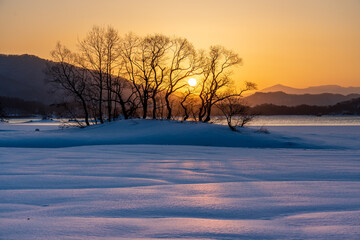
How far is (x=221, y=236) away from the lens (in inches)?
114

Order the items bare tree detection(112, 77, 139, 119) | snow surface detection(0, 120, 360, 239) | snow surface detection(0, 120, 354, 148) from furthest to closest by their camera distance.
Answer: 1. bare tree detection(112, 77, 139, 119)
2. snow surface detection(0, 120, 354, 148)
3. snow surface detection(0, 120, 360, 239)

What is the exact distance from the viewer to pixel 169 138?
21344 mm

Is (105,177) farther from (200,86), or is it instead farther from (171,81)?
(200,86)

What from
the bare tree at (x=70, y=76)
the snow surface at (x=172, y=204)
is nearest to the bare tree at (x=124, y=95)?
the bare tree at (x=70, y=76)

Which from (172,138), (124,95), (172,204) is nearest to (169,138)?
(172,138)

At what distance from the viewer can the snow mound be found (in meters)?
20.4

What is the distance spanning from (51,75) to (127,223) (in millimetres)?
31393

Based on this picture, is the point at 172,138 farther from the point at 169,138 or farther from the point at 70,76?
the point at 70,76

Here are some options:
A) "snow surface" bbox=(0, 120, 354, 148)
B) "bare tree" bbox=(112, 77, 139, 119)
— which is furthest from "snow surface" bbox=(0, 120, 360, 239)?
"bare tree" bbox=(112, 77, 139, 119)

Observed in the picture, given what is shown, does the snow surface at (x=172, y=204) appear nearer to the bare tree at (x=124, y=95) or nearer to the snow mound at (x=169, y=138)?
the snow mound at (x=169, y=138)

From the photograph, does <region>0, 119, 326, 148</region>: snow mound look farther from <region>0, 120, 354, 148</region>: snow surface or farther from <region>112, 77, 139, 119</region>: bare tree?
<region>112, 77, 139, 119</region>: bare tree

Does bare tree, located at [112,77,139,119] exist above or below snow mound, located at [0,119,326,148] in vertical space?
above

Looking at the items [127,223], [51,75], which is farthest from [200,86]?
[127,223]

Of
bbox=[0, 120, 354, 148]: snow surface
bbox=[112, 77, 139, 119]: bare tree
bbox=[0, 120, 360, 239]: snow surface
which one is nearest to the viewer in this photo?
bbox=[0, 120, 360, 239]: snow surface
